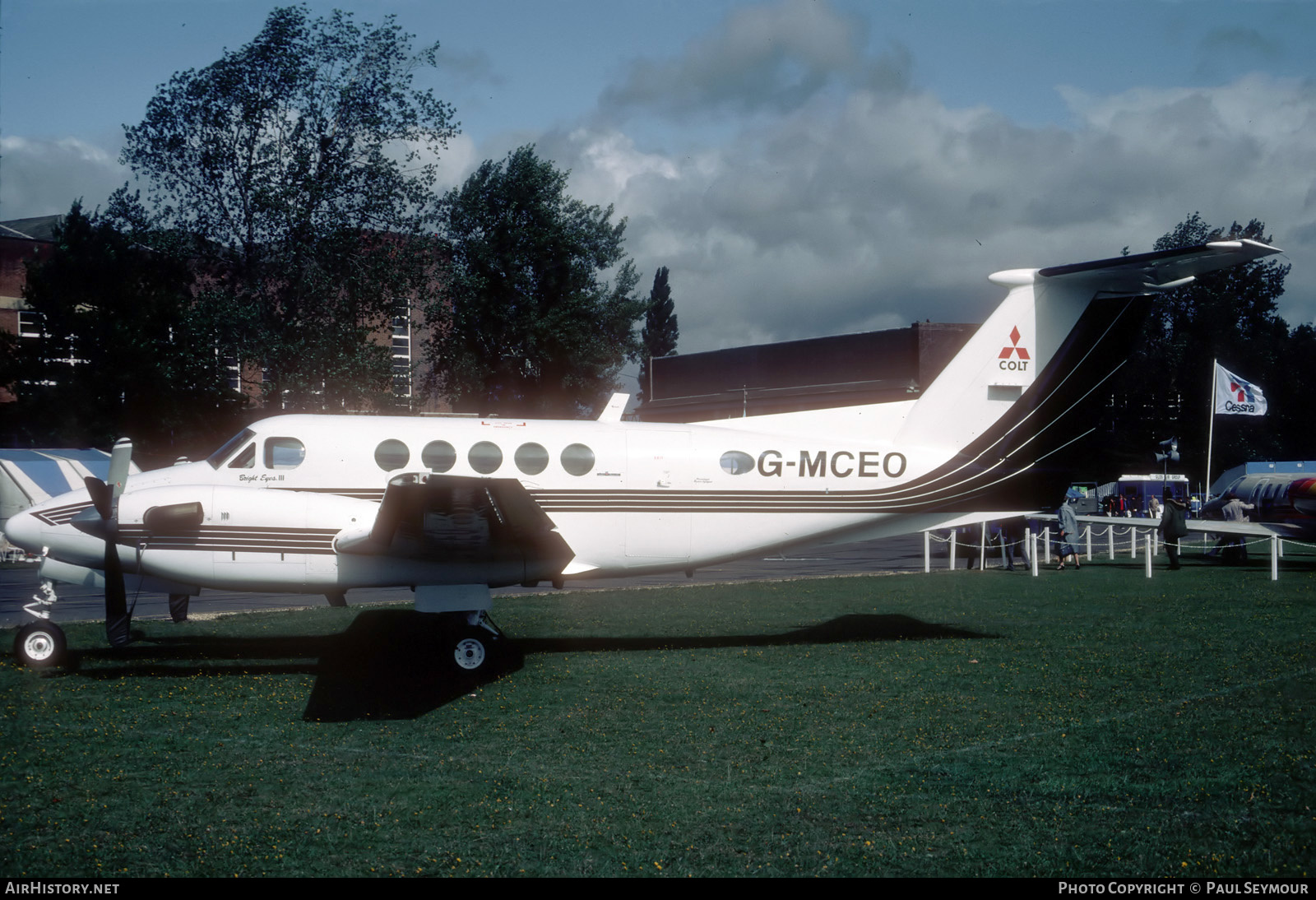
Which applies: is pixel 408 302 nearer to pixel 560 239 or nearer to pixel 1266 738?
pixel 560 239

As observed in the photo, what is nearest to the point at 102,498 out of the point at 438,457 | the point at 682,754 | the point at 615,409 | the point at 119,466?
the point at 119,466

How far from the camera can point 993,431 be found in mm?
13094

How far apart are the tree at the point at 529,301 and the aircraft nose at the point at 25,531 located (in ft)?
106

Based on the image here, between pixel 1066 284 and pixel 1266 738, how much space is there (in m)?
7.04

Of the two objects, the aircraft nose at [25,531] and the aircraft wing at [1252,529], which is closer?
the aircraft nose at [25,531]

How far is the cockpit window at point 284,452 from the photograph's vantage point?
11.7 meters

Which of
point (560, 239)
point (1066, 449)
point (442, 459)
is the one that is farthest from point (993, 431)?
point (560, 239)

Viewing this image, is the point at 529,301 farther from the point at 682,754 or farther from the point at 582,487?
the point at 682,754

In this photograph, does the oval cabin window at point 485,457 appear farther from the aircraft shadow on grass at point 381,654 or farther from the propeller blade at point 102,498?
the propeller blade at point 102,498

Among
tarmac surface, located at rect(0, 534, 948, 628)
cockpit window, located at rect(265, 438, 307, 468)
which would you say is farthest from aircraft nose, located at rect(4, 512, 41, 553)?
cockpit window, located at rect(265, 438, 307, 468)

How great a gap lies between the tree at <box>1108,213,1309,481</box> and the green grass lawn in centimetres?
5568

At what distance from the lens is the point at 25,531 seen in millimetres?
10719

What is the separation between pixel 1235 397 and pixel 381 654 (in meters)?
34.4

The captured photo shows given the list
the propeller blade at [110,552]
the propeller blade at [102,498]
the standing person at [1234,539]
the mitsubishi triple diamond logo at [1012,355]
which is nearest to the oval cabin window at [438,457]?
the propeller blade at [110,552]
